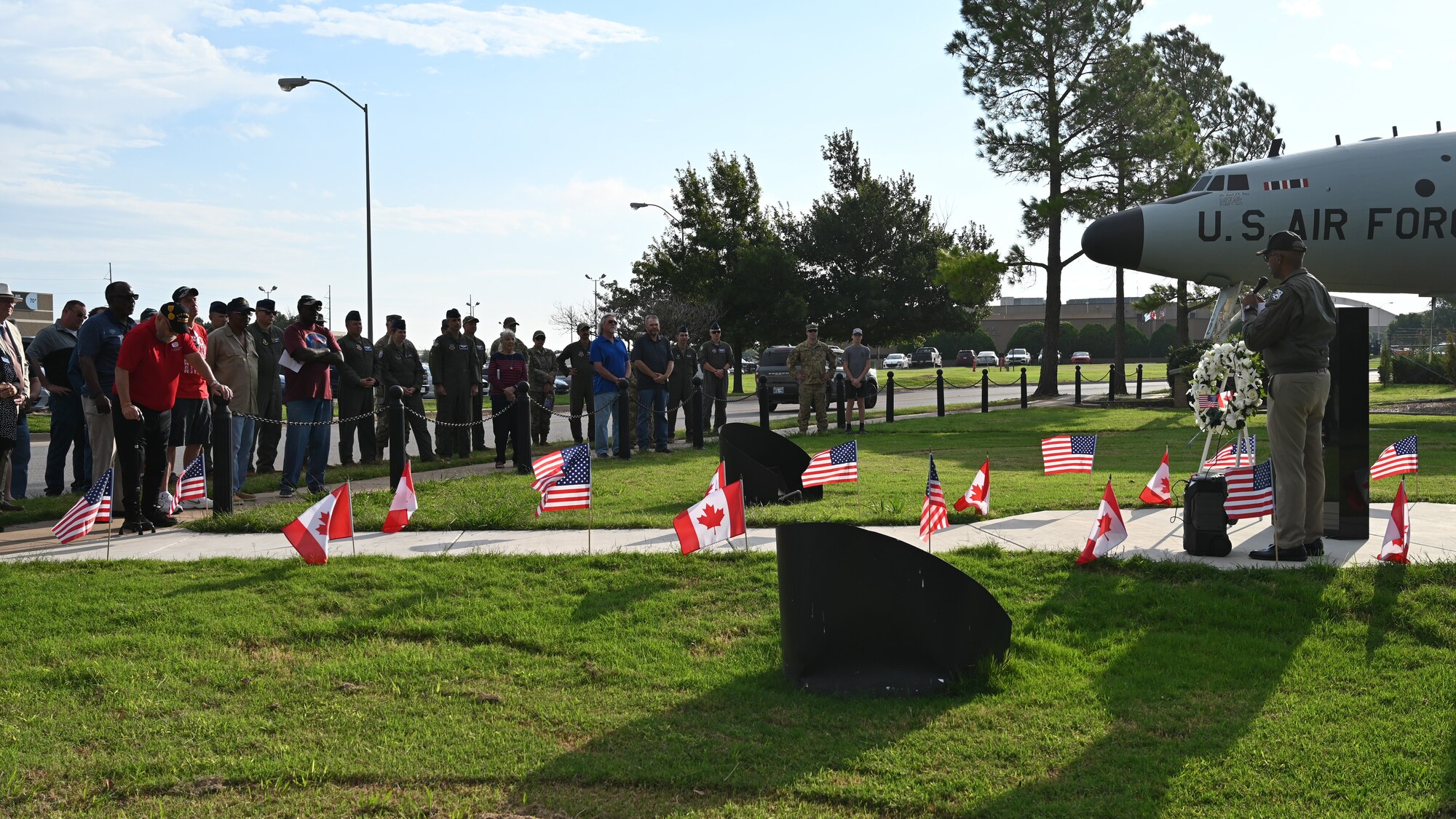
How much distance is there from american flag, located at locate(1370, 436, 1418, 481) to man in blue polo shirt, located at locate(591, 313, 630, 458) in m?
8.79

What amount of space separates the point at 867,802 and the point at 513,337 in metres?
12.7

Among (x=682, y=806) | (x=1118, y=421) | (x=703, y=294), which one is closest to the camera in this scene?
(x=682, y=806)

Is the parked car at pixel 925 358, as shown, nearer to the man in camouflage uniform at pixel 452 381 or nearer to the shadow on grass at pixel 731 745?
the man in camouflage uniform at pixel 452 381

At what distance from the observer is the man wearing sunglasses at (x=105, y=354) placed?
9445 mm

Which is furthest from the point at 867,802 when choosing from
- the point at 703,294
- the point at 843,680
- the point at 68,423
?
the point at 703,294

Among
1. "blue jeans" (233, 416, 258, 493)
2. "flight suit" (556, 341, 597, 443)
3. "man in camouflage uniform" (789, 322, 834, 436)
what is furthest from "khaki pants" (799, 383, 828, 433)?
"blue jeans" (233, 416, 258, 493)

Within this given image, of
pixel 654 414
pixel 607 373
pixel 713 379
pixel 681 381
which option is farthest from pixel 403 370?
pixel 713 379

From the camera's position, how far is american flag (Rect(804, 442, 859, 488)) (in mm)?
9141

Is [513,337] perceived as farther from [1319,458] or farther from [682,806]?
[682,806]

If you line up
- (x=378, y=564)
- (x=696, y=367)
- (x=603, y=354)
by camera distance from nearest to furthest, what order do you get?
(x=378, y=564) → (x=603, y=354) → (x=696, y=367)

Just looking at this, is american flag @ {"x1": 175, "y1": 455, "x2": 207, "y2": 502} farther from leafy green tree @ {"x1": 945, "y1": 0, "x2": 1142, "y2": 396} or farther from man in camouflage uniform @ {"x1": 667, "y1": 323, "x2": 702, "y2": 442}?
leafy green tree @ {"x1": 945, "y1": 0, "x2": 1142, "y2": 396}

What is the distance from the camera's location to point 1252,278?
1888cm

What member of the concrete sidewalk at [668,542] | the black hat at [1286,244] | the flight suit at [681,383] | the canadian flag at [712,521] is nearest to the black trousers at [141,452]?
the concrete sidewalk at [668,542]

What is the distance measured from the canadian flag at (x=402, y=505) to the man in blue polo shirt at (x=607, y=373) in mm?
6424
